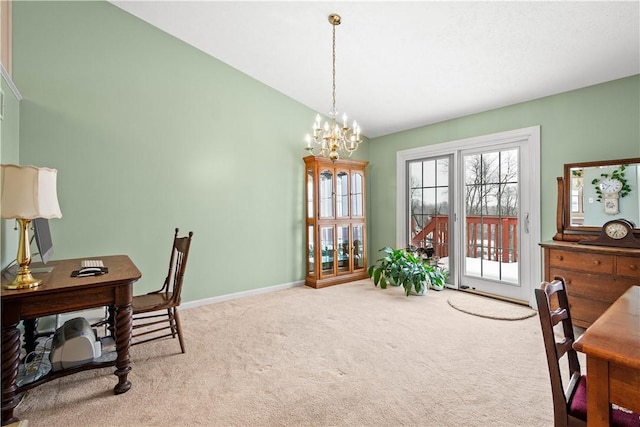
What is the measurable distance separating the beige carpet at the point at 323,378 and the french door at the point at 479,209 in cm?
83

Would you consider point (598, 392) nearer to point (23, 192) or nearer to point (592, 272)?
point (592, 272)

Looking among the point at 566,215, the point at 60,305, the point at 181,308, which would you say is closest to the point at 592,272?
the point at 566,215

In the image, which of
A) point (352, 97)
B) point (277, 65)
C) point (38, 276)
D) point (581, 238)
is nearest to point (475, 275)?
point (581, 238)

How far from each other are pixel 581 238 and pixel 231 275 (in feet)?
12.5

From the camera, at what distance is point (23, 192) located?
1.62m

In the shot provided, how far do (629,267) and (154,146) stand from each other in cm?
455

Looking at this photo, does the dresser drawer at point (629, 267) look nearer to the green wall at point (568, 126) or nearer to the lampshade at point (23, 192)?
the green wall at point (568, 126)

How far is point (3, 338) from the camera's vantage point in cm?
163

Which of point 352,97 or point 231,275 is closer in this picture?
point 231,275

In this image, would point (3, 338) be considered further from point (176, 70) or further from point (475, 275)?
point (475, 275)

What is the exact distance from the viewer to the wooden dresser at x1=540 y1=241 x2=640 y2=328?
2.48 m

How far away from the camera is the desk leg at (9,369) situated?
1633 mm

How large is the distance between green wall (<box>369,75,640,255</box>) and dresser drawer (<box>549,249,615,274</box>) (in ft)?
1.83

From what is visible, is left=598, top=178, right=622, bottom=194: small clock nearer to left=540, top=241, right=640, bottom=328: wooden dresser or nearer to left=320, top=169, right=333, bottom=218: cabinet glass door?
left=540, top=241, right=640, bottom=328: wooden dresser
